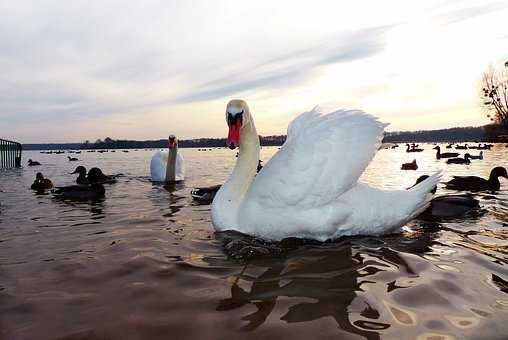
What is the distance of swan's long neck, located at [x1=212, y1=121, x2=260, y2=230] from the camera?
17.5 ft

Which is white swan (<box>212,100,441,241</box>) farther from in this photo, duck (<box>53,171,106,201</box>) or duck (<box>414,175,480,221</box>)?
duck (<box>53,171,106,201</box>)

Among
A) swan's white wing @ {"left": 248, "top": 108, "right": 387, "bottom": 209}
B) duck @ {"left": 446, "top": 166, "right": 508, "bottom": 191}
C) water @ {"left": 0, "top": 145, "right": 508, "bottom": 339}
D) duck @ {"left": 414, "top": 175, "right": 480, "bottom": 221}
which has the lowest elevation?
water @ {"left": 0, "top": 145, "right": 508, "bottom": 339}

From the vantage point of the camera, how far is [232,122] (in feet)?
17.0

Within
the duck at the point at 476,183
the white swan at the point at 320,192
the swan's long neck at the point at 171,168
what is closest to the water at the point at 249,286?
the white swan at the point at 320,192

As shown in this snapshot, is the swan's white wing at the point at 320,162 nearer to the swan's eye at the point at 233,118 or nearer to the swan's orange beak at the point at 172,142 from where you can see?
the swan's eye at the point at 233,118

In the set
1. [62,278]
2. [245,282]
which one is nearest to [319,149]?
[245,282]

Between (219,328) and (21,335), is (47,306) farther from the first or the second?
(219,328)

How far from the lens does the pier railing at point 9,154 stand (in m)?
26.4

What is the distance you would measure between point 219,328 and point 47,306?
147 centimetres

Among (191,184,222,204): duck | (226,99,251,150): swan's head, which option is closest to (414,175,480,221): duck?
(226,99,251,150): swan's head

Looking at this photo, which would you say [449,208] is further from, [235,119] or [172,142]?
[172,142]

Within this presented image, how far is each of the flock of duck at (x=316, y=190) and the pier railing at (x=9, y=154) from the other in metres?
25.9

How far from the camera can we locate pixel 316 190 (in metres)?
4.70

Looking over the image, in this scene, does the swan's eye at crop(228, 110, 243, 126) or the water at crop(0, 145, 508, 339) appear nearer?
the water at crop(0, 145, 508, 339)
